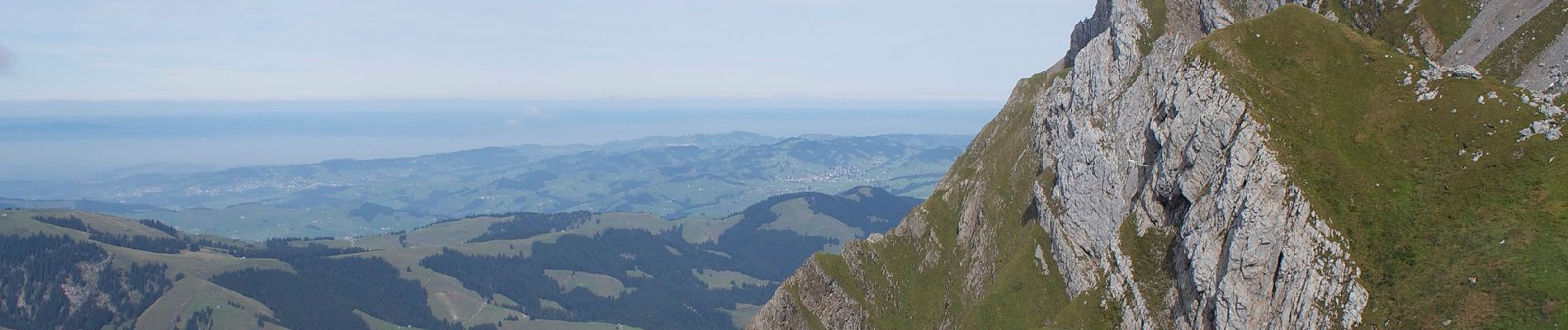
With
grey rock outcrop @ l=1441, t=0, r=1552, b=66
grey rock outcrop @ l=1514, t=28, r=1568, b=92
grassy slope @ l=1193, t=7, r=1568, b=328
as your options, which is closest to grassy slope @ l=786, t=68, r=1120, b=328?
grassy slope @ l=1193, t=7, r=1568, b=328

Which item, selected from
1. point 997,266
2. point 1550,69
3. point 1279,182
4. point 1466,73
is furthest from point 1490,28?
point 997,266

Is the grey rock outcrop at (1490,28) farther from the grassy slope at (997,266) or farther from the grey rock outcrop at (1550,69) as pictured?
the grassy slope at (997,266)

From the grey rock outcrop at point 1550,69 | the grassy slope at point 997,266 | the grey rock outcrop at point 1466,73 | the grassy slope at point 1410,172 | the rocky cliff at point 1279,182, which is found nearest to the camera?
the grassy slope at point 1410,172

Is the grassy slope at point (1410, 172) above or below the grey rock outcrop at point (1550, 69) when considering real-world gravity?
below

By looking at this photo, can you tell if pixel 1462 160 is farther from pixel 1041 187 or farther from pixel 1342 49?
pixel 1041 187

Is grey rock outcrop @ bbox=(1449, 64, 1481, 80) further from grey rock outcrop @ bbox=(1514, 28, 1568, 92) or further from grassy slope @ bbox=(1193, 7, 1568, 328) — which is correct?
grey rock outcrop @ bbox=(1514, 28, 1568, 92)

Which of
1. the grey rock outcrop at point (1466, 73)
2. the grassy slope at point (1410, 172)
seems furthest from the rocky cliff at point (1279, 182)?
the grey rock outcrop at point (1466, 73)

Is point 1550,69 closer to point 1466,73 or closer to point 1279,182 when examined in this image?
point 1466,73
